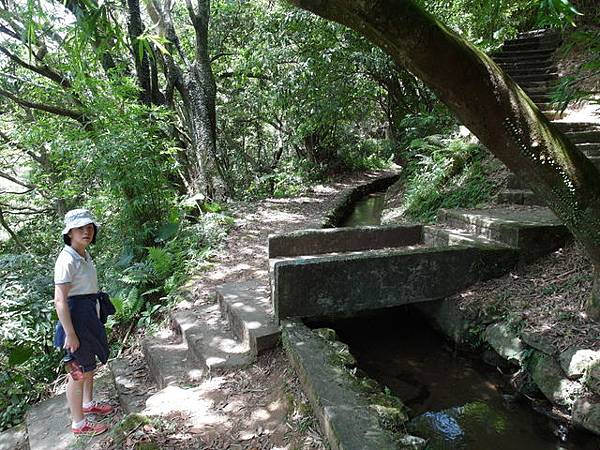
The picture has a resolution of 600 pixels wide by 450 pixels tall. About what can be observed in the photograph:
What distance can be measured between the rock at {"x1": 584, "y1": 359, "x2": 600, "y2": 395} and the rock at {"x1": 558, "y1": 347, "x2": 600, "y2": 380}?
23mm

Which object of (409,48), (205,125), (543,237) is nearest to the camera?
(409,48)

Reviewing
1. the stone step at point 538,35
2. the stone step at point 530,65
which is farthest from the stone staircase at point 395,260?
the stone step at point 538,35

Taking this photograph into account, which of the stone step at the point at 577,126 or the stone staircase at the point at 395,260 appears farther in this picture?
the stone step at the point at 577,126

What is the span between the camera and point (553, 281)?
407 cm

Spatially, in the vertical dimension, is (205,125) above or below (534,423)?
above

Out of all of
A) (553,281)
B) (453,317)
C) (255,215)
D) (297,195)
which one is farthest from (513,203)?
(297,195)

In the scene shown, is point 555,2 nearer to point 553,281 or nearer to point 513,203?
point 553,281

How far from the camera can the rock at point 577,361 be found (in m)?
→ 3.02

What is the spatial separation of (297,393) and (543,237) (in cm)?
315

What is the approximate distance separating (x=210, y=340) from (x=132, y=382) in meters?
0.82

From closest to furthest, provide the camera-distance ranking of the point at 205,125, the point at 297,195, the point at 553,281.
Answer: the point at 553,281, the point at 205,125, the point at 297,195

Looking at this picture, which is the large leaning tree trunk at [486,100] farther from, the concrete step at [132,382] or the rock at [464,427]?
the concrete step at [132,382]

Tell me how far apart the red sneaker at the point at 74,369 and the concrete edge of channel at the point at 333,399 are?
1.59m

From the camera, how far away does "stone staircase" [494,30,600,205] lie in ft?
19.7
